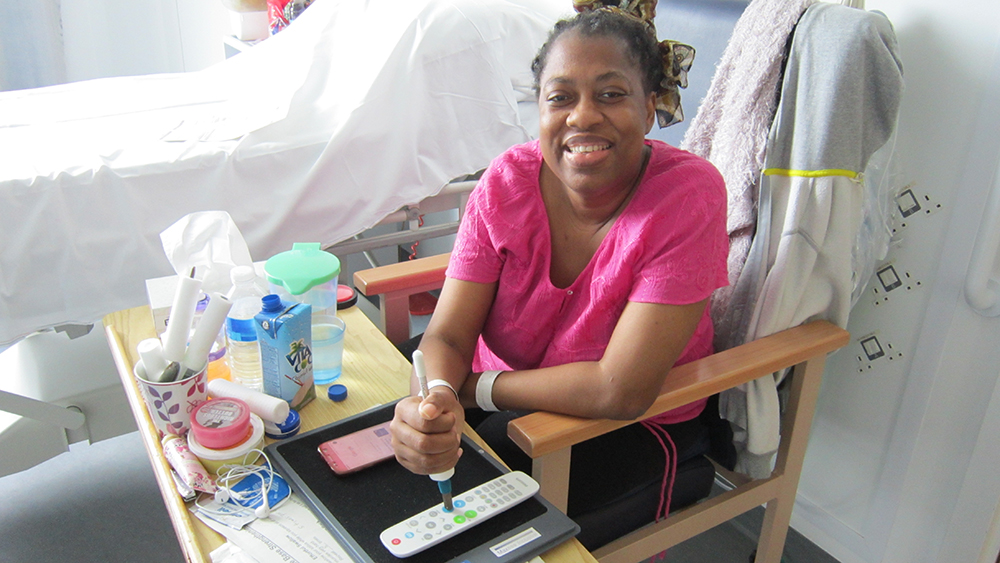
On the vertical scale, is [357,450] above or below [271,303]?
below

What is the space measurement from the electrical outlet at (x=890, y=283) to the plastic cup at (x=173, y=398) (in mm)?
1187

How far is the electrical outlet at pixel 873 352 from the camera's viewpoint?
4.58 ft

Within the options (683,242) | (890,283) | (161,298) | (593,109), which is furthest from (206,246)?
(890,283)

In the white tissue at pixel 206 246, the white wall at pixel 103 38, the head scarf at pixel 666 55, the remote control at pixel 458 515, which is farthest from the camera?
the white wall at pixel 103 38

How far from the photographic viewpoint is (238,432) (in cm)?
92

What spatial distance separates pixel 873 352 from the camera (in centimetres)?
143

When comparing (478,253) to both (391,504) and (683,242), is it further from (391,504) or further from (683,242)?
(391,504)

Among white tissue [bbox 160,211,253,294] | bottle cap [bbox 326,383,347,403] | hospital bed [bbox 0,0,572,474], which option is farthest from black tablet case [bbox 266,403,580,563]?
hospital bed [bbox 0,0,572,474]

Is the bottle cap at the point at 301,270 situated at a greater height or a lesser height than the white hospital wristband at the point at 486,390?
greater

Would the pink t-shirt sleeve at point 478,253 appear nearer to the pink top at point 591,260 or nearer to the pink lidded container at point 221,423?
the pink top at point 591,260

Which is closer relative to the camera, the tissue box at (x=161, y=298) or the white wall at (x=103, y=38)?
the tissue box at (x=161, y=298)

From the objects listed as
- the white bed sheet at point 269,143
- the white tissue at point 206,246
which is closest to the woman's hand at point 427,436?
the white tissue at point 206,246

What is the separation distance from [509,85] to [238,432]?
4.65 feet

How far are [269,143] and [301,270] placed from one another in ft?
2.53
